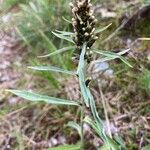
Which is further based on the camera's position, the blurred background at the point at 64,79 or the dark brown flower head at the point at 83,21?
the blurred background at the point at 64,79

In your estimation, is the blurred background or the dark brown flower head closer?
the dark brown flower head

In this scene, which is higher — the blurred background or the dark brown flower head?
the dark brown flower head

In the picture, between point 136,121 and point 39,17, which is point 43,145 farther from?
point 39,17

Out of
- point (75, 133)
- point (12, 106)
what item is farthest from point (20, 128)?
point (75, 133)

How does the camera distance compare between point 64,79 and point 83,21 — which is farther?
point 64,79

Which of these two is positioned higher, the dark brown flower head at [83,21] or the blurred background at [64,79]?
the dark brown flower head at [83,21]
